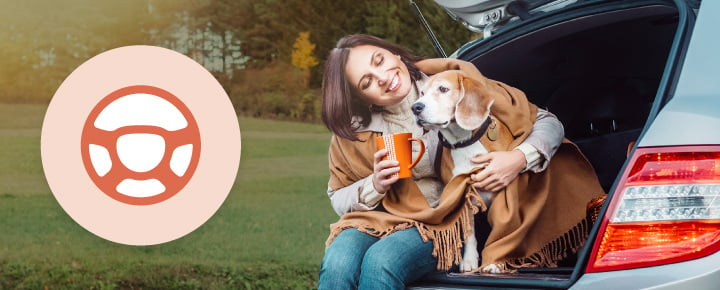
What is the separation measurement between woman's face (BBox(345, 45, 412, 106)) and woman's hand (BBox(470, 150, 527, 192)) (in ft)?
0.92

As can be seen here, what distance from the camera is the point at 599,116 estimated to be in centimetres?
345

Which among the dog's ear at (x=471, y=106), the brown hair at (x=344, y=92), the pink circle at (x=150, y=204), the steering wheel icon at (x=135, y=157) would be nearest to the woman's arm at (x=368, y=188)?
the brown hair at (x=344, y=92)

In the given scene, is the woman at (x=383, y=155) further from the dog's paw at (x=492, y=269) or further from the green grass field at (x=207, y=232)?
the green grass field at (x=207, y=232)

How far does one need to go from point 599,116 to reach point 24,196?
22.0ft

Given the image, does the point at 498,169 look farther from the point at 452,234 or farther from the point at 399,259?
the point at 399,259

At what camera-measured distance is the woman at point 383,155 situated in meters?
2.45

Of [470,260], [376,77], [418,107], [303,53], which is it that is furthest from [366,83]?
[303,53]

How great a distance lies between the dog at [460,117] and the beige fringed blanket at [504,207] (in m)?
0.03

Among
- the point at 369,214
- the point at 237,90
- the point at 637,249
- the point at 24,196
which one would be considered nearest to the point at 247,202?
the point at 237,90

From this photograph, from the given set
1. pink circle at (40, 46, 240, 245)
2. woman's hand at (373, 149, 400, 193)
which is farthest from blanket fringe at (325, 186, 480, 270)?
pink circle at (40, 46, 240, 245)

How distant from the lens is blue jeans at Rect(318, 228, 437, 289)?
2.30m

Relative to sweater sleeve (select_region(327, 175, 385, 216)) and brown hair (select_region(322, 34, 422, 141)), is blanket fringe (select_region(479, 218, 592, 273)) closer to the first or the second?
sweater sleeve (select_region(327, 175, 385, 216))

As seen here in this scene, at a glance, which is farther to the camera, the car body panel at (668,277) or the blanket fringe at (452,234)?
the blanket fringe at (452,234)

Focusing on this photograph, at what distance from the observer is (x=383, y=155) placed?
98.0 inches
